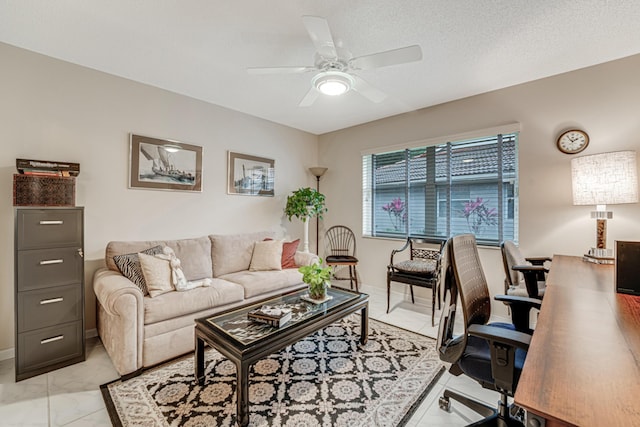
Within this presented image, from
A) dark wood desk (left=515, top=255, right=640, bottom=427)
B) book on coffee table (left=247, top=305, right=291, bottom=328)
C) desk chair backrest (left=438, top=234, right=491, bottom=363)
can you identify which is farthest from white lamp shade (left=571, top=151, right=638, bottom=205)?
book on coffee table (left=247, top=305, right=291, bottom=328)

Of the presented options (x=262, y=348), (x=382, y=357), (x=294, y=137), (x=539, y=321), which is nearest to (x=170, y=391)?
(x=262, y=348)

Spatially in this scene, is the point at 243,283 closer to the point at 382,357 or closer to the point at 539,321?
the point at 382,357

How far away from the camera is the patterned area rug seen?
1.60m

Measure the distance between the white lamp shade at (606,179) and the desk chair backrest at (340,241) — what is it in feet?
8.82

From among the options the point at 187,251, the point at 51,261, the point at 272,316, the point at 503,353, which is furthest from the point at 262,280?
the point at 503,353

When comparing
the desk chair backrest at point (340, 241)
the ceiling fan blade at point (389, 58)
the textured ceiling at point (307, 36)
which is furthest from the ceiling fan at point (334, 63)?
the desk chair backrest at point (340, 241)

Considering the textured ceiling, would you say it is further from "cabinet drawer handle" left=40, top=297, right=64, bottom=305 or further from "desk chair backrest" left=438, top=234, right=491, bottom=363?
"cabinet drawer handle" left=40, top=297, right=64, bottom=305

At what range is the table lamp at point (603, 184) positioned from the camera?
6.86ft

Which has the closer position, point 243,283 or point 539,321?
point 539,321

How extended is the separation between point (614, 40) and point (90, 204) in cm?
458

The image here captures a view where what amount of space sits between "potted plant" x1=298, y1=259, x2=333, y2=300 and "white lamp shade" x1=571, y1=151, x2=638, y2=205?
221 centimetres

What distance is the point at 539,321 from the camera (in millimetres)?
1035

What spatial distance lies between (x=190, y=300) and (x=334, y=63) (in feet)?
7.27

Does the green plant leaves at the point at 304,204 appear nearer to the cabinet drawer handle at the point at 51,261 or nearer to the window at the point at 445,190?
the window at the point at 445,190
